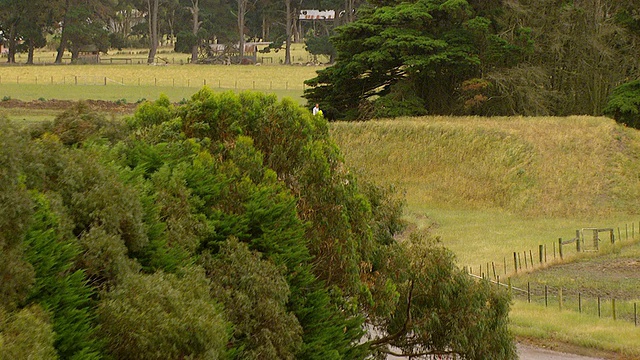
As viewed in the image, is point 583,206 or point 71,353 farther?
point 583,206

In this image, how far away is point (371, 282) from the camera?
23.4 meters

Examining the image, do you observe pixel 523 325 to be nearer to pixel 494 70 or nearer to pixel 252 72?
pixel 494 70

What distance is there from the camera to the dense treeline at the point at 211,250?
14945mm

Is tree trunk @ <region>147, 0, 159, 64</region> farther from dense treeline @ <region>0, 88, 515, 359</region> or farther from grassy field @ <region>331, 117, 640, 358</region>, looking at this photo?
dense treeline @ <region>0, 88, 515, 359</region>

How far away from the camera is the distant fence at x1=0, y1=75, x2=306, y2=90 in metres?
101

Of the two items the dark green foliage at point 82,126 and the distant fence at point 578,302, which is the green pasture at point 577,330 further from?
the dark green foliage at point 82,126

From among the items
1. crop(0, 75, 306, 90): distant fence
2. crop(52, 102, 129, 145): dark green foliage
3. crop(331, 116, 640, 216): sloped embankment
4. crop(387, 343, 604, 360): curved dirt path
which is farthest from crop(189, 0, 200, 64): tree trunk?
crop(52, 102, 129, 145): dark green foliage

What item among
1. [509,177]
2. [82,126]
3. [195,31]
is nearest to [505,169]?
[509,177]

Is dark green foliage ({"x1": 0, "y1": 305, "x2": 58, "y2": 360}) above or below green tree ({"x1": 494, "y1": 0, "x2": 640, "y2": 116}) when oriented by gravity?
below

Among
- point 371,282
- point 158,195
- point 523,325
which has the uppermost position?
point 158,195

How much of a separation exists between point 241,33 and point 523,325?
98845 millimetres

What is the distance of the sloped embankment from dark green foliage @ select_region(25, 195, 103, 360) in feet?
130

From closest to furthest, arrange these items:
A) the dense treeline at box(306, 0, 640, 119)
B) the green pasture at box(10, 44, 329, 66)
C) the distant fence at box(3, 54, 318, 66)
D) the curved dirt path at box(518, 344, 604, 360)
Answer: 1. the curved dirt path at box(518, 344, 604, 360)
2. the dense treeline at box(306, 0, 640, 119)
3. the distant fence at box(3, 54, 318, 66)
4. the green pasture at box(10, 44, 329, 66)

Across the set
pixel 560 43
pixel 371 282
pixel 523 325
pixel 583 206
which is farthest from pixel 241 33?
pixel 371 282
